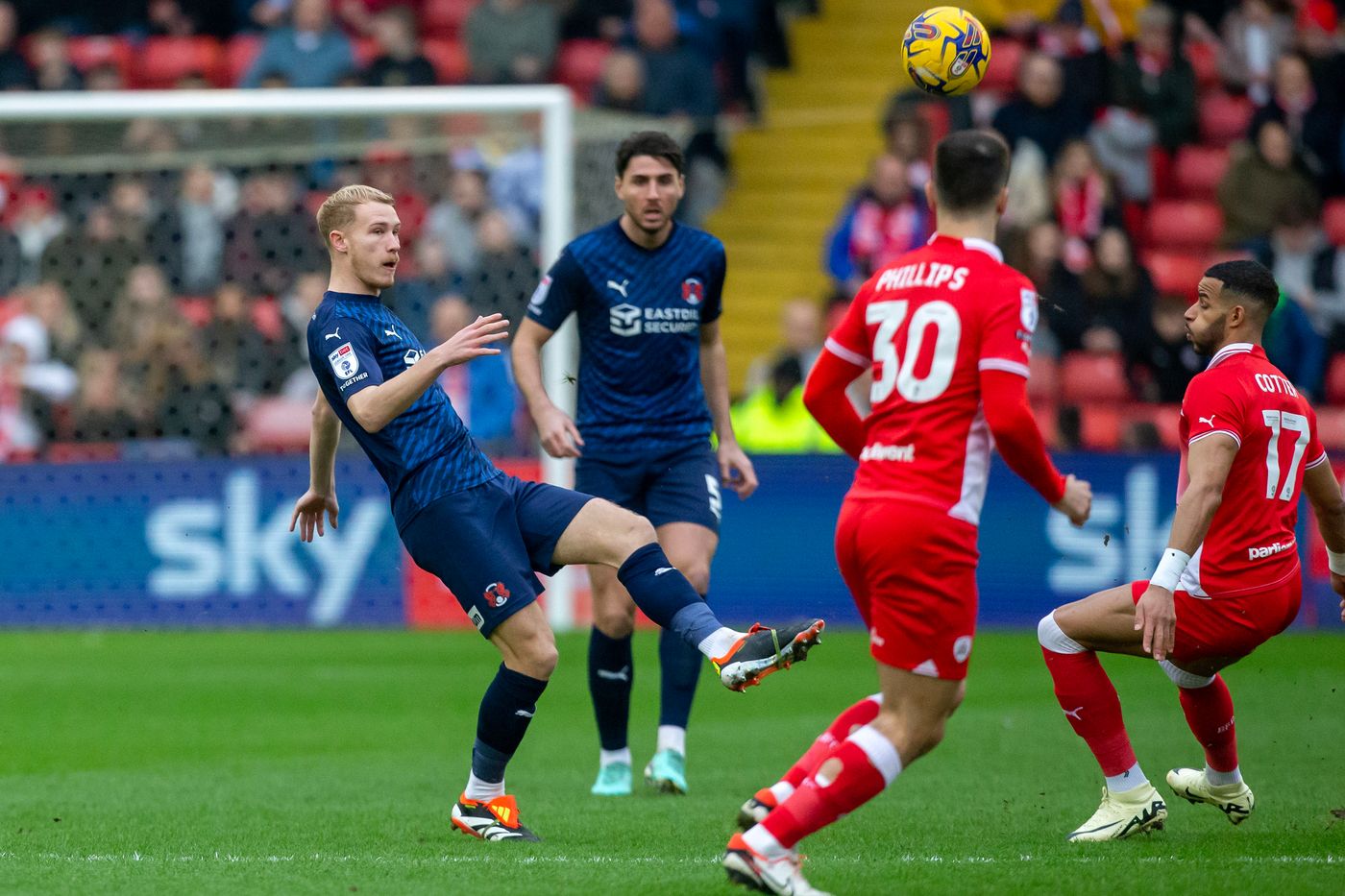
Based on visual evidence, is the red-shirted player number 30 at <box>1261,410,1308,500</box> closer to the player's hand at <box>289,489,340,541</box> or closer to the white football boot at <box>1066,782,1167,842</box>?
the white football boot at <box>1066,782,1167,842</box>

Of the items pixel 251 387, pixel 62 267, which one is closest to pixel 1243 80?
pixel 251 387

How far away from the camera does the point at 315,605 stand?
1356cm

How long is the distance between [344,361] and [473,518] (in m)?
0.66

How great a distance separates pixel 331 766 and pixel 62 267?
8.18m

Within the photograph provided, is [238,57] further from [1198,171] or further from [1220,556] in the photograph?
[1220,556]

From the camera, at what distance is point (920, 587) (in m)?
4.84

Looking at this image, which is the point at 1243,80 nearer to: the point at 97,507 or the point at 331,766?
the point at 97,507

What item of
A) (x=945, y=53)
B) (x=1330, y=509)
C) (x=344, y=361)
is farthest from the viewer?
(x=945, y=53)

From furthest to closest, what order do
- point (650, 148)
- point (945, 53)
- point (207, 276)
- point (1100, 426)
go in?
point (207, 276) → point (1100, 426) → point (650, 148) → point (945, 53)

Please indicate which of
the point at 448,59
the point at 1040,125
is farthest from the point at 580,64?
the point at 1040,125

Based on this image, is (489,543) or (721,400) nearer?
(489,543)

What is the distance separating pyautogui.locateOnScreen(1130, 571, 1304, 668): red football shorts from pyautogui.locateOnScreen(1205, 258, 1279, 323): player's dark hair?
3.00ft

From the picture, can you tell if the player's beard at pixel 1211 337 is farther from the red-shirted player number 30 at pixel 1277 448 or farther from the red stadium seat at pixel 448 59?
the red stadium seat at pixel 448 59

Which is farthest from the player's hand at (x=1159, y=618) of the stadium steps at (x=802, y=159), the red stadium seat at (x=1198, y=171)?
the red stadium seat at (x=1198, y=171)
